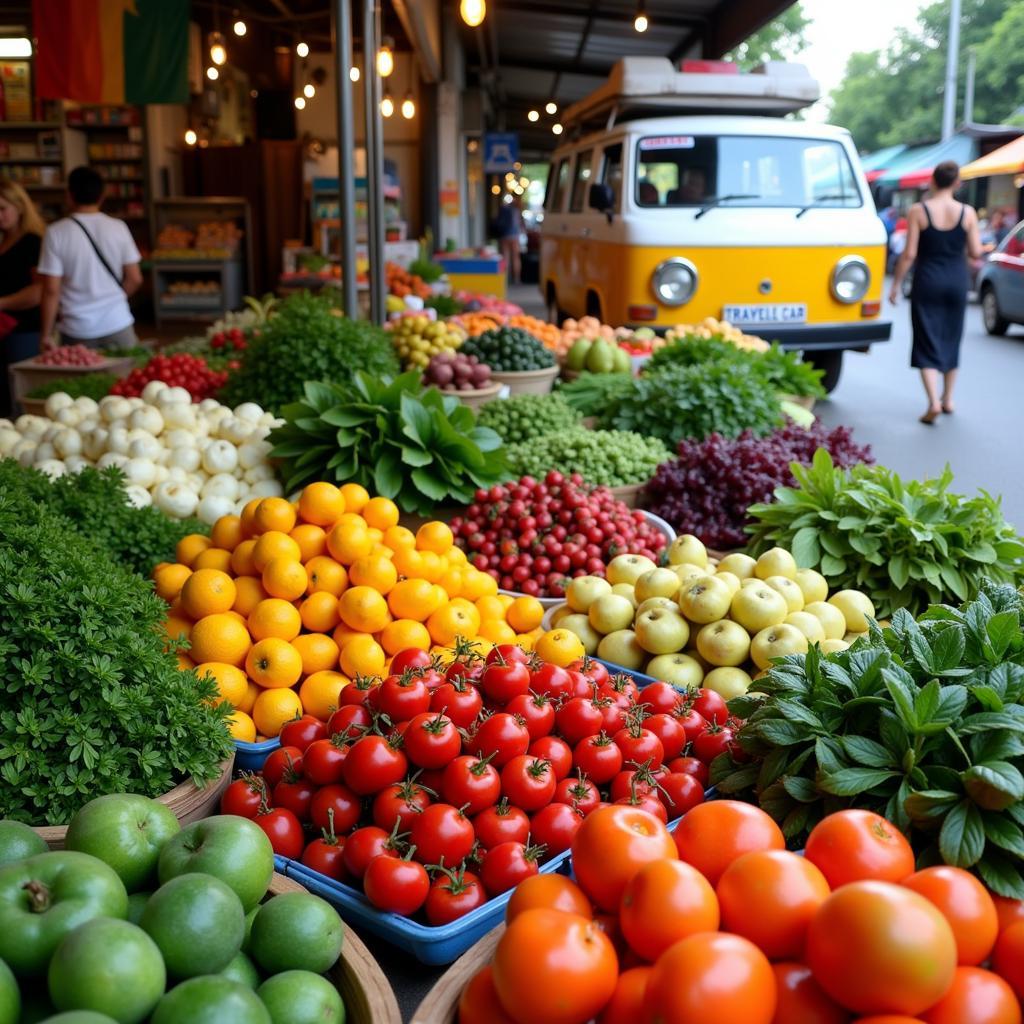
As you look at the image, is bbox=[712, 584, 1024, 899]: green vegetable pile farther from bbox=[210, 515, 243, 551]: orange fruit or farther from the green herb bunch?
bbox=[210, 515, 243, 551]: orange fruit

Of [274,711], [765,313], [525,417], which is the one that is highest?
[765,313]

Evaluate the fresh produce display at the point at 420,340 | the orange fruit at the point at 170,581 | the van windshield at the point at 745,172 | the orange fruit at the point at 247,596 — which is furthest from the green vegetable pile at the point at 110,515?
the van windshield at the point at 745,172

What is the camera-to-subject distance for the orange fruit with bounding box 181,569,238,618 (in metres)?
3.02

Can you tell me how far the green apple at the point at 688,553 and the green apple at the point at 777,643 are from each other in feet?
2.19

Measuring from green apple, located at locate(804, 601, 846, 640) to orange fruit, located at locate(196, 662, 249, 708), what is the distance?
1728 millimetres

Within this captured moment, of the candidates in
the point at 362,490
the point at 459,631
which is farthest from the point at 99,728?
the point at 362,490

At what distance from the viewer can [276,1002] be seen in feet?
4.91

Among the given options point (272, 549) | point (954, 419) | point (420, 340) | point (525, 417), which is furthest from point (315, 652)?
point (954, 419)

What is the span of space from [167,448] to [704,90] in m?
7.09

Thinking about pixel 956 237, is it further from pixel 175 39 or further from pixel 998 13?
pixel 998 13

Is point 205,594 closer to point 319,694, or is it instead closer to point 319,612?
point 319,612

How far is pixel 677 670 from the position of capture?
303 cm

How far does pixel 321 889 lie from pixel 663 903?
93 centimetres

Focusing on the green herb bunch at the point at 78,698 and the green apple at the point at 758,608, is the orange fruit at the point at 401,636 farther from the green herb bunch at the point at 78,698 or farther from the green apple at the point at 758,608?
the green apple at the point at 758,608
